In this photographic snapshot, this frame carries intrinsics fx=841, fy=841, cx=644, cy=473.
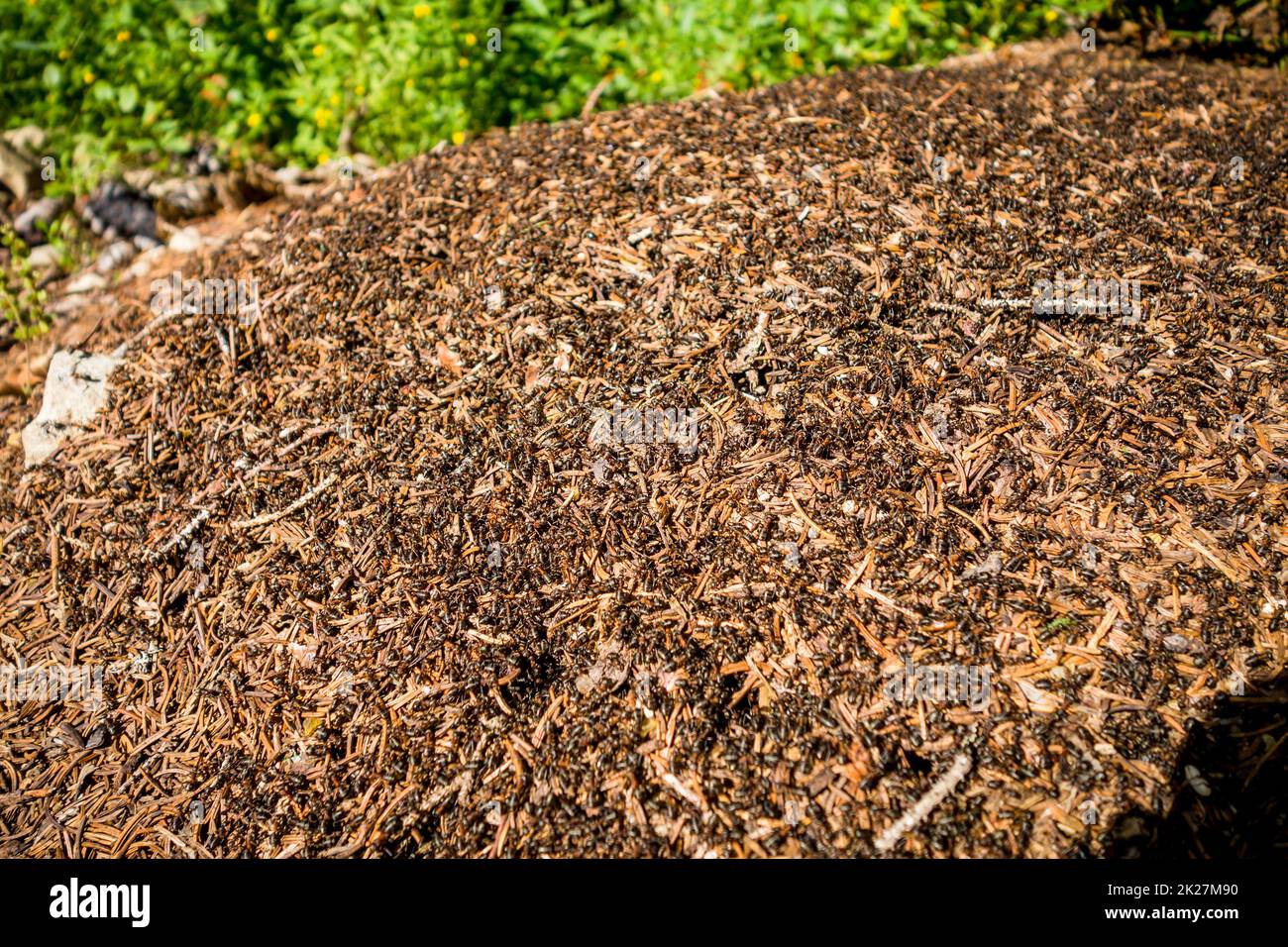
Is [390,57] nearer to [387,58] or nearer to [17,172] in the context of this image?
[387,58]

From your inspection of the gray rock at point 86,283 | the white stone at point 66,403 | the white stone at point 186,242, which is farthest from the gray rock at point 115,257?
the white stone at point 66,403

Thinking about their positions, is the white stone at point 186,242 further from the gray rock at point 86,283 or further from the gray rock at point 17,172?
the gray rock at point 17,172

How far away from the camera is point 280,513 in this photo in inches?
Answer: 125

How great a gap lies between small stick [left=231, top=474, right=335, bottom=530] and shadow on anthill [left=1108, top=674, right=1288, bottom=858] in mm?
2813

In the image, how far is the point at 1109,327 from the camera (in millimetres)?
3186

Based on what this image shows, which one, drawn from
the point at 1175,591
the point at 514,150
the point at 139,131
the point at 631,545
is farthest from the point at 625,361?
the point at 139,131

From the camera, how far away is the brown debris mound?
2467mm

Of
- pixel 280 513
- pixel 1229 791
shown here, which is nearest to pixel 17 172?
pixel 280 513

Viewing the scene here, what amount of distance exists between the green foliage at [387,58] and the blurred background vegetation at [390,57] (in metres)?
0.01

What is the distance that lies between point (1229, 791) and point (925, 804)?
0.82 meters

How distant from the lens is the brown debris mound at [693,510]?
2.47 metres

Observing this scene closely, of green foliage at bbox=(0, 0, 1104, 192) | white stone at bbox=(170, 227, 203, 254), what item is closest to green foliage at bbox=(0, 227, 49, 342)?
white stone at bbox=(170, 227, 203, 254)

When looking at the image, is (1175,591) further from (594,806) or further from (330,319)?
(330,319)

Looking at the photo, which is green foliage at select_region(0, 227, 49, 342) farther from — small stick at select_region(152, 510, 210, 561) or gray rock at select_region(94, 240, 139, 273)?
small stick at select_region(152, 510, 210, 561)
